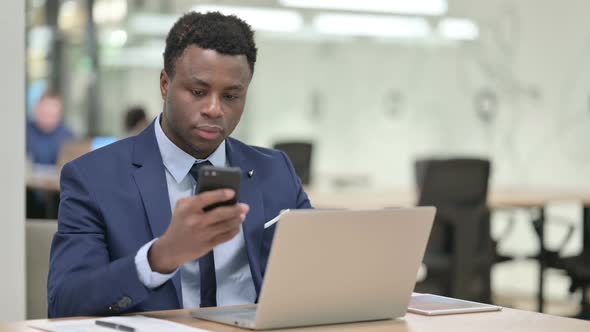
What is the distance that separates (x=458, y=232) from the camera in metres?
5.47

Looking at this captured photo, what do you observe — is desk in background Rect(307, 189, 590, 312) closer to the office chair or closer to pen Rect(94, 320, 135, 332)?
the office chair

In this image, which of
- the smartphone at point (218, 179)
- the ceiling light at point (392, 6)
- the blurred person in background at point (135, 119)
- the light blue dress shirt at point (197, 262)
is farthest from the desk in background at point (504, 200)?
the smartphone at point (218, 179)

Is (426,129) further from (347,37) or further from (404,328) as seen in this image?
(404,328)

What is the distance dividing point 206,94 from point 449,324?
684 mm

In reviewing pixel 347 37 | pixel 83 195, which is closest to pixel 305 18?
pixel 347 37

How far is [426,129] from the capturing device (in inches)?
341

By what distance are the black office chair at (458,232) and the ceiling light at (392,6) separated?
3.33 metres

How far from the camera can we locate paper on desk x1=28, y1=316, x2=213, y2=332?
1.83 metres

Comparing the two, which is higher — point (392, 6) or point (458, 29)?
point (392, 6)

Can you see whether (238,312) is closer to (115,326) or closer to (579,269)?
(115,326)
